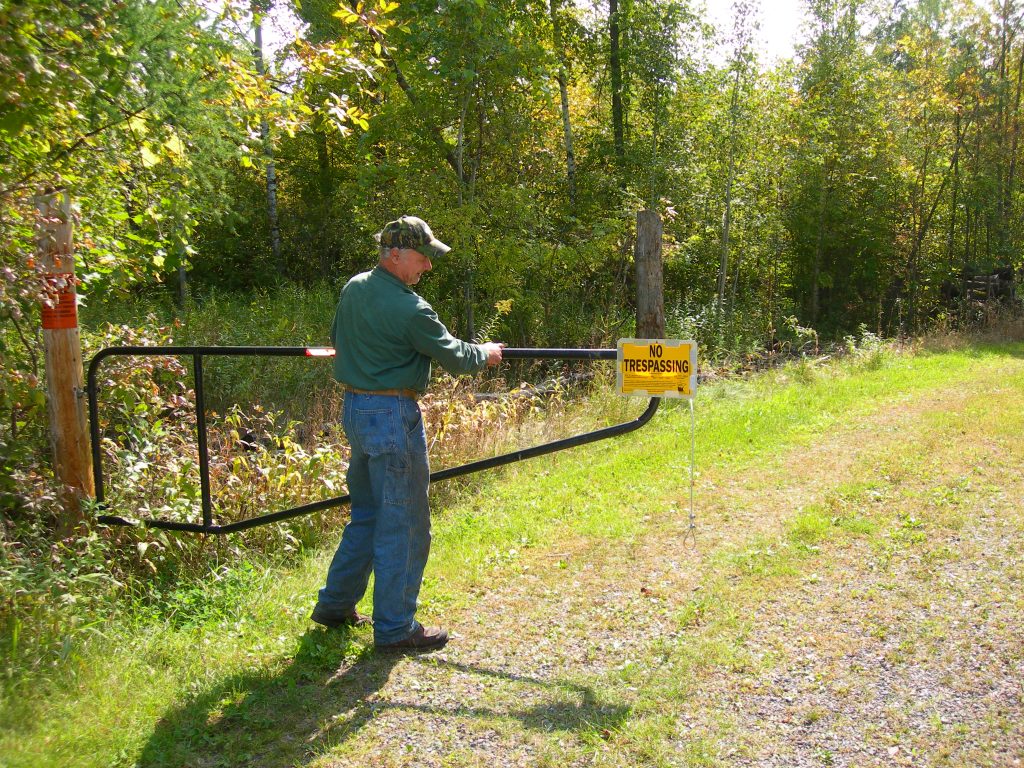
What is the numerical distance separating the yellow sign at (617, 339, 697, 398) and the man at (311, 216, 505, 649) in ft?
2.80

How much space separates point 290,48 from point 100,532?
135 inches

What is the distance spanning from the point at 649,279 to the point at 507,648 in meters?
2.32

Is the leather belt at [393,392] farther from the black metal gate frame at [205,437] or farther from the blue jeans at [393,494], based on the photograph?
the black metal gate frame at [205,437]

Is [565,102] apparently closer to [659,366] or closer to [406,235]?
[659,366]

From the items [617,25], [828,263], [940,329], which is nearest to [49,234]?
[617,25]

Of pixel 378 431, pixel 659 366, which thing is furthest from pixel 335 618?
pixel 659 366

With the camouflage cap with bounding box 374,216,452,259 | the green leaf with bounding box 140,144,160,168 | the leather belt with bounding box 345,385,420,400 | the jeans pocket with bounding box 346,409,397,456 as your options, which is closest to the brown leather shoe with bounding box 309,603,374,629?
the jeans pocket with bounding box 346,409,397,456

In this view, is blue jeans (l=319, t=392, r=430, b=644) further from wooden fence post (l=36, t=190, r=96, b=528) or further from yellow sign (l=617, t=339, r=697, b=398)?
wooden fence post (l=36, t=190, r=96, b=528)

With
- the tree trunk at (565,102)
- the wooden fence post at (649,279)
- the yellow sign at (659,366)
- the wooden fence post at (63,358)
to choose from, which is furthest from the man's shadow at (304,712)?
the tree trunk at (565,102)

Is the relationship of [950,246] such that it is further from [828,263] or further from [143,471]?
[143,471]

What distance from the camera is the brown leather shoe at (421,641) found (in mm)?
3943

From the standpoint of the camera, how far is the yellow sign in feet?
14.5

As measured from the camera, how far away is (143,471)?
17.5 ft

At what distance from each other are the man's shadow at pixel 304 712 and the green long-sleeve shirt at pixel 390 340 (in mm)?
1338
